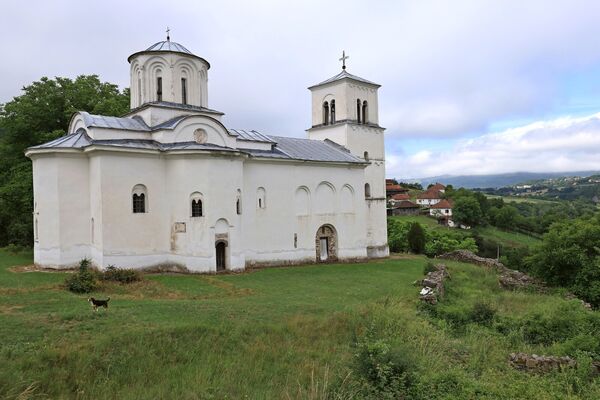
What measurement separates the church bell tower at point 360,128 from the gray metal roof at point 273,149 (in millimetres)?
1257

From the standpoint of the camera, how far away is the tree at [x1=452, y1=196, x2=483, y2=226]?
75250 mm

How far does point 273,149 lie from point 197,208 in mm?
6389

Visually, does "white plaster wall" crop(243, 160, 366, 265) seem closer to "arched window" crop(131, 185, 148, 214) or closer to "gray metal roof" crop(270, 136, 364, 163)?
"gray metal roof" crop(270, 136, 364, 163)

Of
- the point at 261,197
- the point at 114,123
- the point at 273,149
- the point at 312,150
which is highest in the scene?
the point at 114,123

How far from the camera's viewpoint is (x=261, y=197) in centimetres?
2347

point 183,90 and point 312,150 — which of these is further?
point 312,150

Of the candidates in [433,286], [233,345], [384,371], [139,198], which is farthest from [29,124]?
[384,371]

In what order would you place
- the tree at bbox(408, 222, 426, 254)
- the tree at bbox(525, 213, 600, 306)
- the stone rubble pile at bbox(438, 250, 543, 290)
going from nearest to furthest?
1. the tree at bbox(525, 213, 600, 306)
2. the stone rubble pile at bbox(438, 250, 543, 290)
3. the tree at bbox(408, 222, 426, 254)

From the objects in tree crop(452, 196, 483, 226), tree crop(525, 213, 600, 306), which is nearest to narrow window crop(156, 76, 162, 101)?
tree crop(525, 213, 600, 306)

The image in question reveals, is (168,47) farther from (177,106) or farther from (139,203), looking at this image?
(139,203)

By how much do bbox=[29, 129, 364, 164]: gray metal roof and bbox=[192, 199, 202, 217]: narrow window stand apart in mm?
2453

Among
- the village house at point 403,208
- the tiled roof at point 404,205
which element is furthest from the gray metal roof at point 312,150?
the tiled roof at point 404,205

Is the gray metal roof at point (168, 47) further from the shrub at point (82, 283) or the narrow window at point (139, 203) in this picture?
the shrub at point (82, 283)

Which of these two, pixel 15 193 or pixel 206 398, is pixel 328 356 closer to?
pixel 206 398
